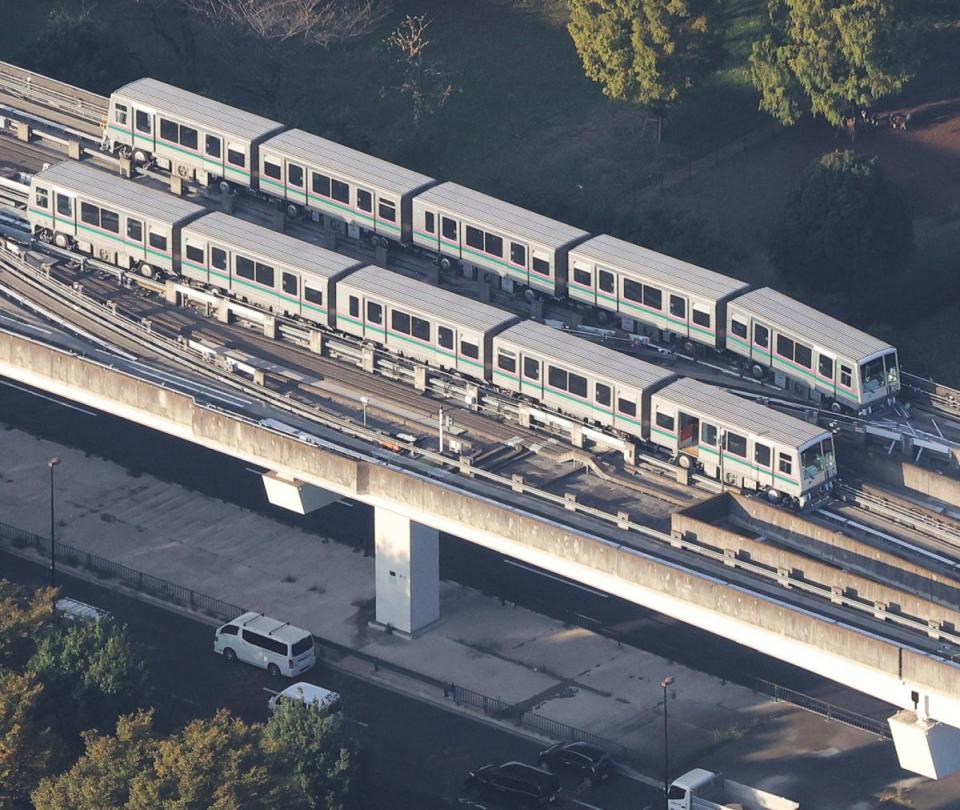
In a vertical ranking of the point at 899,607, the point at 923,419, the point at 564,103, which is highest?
the point at 564,103

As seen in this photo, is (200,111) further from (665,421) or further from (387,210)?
(665,421)

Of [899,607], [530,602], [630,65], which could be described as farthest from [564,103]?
[899,607]

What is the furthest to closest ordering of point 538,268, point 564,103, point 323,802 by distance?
1. point 564,103
2. point 538,268
3. point 323,802

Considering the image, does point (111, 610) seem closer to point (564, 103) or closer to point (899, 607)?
point (899, 607)

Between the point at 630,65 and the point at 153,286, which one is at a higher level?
the point at 630,65

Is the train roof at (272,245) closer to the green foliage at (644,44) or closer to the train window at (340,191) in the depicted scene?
the train window at (340,191)

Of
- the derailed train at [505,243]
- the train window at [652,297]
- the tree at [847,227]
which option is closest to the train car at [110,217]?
the derailed train at [505,243]
